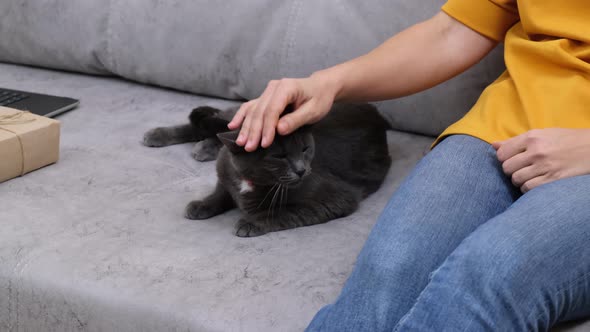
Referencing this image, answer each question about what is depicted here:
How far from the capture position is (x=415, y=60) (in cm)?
130

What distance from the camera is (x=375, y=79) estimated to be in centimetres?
129

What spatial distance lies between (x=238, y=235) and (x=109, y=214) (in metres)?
0.25

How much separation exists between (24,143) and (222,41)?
59cm

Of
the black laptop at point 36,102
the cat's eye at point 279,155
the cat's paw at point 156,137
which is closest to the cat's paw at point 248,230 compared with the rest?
the cat's eye at point 279,155

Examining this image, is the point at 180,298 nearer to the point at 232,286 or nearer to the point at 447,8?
the point at 232,286

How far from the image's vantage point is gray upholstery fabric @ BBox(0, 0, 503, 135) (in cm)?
164

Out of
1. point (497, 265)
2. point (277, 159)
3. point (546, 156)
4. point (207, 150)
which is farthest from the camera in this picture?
point (207, 150)

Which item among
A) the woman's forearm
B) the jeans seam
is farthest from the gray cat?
the jeans seam

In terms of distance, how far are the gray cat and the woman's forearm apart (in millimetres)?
133

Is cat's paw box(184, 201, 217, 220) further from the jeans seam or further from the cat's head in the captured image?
the jeans seam

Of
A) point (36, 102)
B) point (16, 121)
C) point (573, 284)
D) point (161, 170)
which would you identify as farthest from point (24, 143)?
point (573, 284)

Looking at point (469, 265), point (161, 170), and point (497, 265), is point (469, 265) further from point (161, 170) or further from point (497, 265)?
point (161, 170)

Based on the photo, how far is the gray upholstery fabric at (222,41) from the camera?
5.37 feet

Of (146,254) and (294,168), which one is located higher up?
(294,168)
